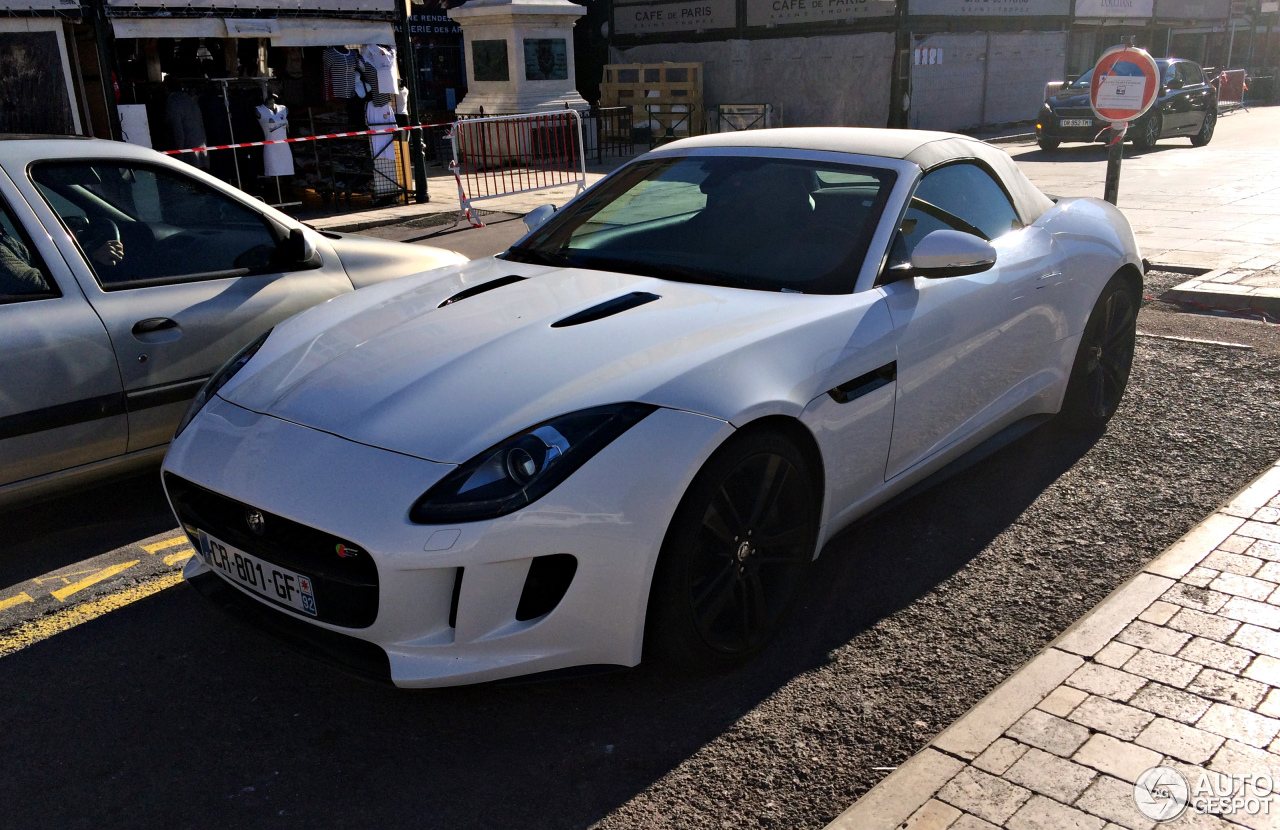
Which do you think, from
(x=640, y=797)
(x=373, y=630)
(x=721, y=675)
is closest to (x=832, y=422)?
(x=721, y=675)

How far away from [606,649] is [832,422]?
3.35ft

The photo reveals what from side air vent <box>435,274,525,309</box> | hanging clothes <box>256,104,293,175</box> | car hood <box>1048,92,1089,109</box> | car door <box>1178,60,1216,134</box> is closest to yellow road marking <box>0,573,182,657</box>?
side air vent <box>435,274,525,309</box>

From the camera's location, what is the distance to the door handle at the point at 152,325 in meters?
4.18

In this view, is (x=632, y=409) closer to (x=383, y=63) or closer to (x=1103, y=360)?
(x=1103, y=360)

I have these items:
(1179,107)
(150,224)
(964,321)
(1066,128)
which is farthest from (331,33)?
(1179,107)

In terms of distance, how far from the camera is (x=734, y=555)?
Result: 3.10m

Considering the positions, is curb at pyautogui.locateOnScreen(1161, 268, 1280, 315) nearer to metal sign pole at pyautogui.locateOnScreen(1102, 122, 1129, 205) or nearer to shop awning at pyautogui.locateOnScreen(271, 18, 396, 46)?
metal sign pole at pyautogui.locateOnScreen(1102, 122, 1129, 205)

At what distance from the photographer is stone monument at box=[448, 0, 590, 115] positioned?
1942 centimetres

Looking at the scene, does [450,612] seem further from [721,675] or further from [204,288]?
[204,288]

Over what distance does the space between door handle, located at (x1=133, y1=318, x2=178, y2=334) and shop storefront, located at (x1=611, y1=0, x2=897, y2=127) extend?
21517 mm

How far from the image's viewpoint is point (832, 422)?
3320mm

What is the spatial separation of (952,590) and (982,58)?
24972mm

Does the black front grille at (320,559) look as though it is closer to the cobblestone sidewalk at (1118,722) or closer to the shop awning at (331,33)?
the cobblestone sidewalk at (1118,722)

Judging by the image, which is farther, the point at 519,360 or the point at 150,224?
the point at 150,224
